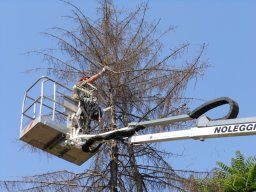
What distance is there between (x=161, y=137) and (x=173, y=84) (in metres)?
2.96

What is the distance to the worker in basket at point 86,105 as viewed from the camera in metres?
9.37

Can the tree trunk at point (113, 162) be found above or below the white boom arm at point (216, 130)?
above

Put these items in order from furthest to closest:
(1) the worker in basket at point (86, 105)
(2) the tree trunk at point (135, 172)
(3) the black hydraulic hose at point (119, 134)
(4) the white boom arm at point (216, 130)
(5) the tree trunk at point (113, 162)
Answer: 1. (2) the tree trunk at point (135, 172)
2. (5) the tree trunk at point (113, 162)
3. (1) the worker in basket at point (86, 105)
4. (3) the black hydraulic hose at point (119, 134)
5. (4) the white boom arm at point (216, 130)

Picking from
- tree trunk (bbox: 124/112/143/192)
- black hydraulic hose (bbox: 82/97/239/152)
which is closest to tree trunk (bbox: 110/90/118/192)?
tree trunk (bbox: 124/112/143/192)

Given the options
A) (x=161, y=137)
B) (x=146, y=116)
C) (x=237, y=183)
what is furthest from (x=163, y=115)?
(x=237, y=183)

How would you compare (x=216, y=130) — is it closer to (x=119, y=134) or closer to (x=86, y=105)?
(x=119, y=134)

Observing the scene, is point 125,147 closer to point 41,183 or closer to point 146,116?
point 146,116

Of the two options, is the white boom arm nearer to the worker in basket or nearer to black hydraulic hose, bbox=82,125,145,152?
black hydraulic hose, bbox=82,125,145,152

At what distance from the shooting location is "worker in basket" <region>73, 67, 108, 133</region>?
9.37 m

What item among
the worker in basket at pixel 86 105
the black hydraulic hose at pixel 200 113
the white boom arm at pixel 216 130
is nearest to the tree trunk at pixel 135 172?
the worker in basket at pixel 86 105

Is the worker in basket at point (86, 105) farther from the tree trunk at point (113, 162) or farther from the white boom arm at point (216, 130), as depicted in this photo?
the white boom arm at point (216, 130)

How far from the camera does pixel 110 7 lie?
11617 mm

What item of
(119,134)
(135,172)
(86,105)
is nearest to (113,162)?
(135,172)

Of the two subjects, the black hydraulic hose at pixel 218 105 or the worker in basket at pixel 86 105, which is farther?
the worker in basket at pixel 86 105
